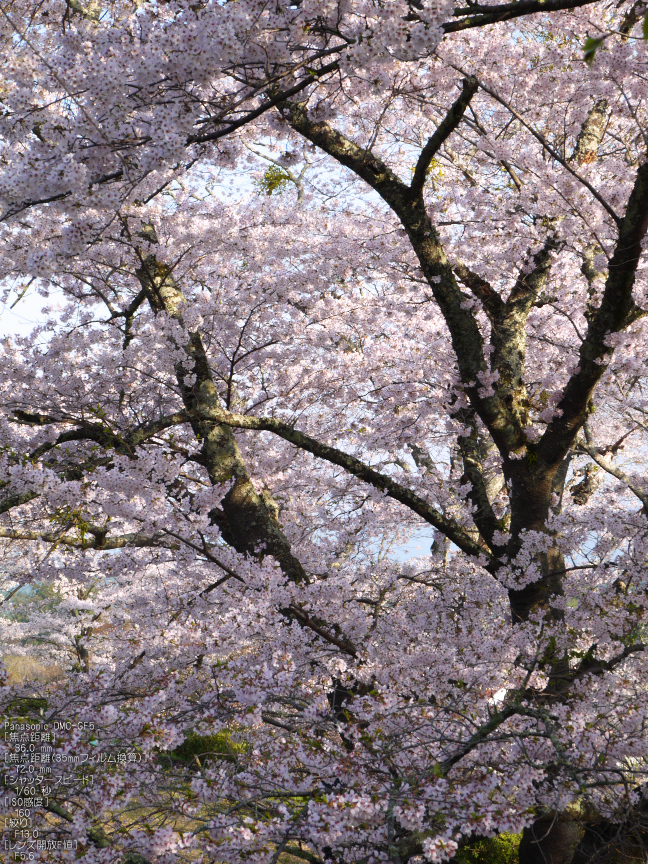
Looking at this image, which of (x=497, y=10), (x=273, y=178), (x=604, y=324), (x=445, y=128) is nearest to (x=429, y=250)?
(x=445, y=128)

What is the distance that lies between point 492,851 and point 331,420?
6.72 meters

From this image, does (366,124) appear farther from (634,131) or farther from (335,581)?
(335,581)

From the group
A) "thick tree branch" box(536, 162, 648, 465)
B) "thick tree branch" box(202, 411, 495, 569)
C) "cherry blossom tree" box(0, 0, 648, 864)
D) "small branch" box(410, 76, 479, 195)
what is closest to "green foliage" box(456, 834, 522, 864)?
"cherry blossom tree" box(0, 0, 648, 864)

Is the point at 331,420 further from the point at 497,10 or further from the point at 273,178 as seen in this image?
the point at 497,10

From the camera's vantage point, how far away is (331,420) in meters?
10.3

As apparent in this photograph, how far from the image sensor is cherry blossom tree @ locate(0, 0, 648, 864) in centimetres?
320

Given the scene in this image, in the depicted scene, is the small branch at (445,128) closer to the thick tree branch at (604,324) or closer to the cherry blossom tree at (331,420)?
the cherry blossom tree at (331,420)

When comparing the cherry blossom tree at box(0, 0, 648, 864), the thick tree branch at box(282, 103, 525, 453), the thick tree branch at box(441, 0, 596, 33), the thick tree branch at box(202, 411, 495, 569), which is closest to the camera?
the cherry blossom tree at box(0, 0, 648, 864)

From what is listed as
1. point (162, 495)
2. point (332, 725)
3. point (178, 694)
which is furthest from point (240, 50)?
point (178, 694)

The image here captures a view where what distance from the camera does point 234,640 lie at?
4.98 m

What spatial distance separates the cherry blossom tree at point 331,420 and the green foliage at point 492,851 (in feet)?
0.21

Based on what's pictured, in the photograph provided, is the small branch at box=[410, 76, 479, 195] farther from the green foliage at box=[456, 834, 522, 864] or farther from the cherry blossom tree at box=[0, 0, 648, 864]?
the green foliage at box=[456, 834, 522, 864]

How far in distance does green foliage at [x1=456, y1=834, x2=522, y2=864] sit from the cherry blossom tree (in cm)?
6

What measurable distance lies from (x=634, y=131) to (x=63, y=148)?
7.56 meters
